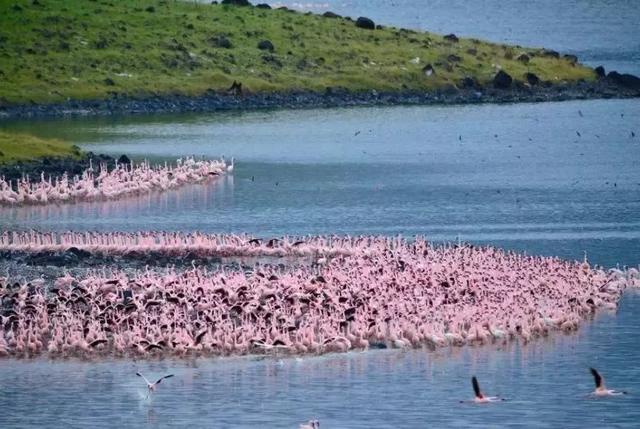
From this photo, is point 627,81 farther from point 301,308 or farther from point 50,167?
point 301,308

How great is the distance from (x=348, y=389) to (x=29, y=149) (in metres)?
42.7

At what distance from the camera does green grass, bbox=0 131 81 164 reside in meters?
71.4

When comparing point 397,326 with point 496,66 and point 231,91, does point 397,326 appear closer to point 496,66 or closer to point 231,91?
point 231,91

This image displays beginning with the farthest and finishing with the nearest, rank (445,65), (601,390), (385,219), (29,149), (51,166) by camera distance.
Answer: (445,65) → (29,149) → (51,166) → (385,219) → (601,390)

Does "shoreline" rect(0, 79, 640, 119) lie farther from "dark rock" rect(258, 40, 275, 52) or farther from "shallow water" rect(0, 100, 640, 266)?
"dark rock" rect(258, 40, 275, 52)

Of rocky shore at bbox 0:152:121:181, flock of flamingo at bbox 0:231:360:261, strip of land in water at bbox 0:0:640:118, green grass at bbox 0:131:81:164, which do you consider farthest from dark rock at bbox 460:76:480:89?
flock of flamingo at bbox 0:231:360:261

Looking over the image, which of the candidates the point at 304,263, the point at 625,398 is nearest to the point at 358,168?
the point at 304,263

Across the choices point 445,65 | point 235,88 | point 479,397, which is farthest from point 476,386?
point 445,65

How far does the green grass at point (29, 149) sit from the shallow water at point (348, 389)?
36.7 m

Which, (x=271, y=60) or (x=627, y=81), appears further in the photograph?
(x=627, y=81)

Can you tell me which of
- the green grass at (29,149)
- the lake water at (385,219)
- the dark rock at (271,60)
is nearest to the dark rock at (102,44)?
the dark rock at (271,60)

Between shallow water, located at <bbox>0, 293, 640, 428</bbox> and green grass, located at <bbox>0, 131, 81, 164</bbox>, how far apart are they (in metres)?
36.7

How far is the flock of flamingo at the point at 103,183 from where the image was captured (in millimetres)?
60375

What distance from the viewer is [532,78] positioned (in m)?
118
